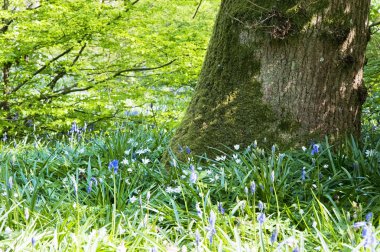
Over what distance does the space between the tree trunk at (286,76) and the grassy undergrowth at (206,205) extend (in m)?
0.17

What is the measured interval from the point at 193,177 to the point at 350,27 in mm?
1898

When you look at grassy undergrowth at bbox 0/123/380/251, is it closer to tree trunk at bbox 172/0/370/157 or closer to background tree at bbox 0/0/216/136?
tree trunk at bbox 172/0/370/157

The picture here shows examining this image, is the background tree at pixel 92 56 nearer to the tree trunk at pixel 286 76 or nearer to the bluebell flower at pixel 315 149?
the tree trunk at pixel 286 76

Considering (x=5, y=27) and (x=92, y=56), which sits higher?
(x=5, y=27)

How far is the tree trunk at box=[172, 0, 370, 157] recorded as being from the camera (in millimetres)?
3555

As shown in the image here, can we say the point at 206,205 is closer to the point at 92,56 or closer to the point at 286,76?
the point at 286,76

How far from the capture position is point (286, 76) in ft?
11.8

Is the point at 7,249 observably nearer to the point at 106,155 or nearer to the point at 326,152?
the point at 106,155

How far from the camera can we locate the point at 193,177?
2.46m

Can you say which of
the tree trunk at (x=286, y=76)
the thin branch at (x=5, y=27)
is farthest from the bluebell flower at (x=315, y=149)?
the thin branch at (x=5, y=27)

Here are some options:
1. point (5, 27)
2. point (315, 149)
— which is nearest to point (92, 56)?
point (5, 27)

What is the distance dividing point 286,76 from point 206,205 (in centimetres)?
133

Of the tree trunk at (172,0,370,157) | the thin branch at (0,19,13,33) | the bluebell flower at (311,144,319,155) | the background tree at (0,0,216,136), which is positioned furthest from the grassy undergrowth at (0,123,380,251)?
the thin branch at (0,19,13,33)

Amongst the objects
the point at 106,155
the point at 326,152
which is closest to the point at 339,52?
the point at 326,152
